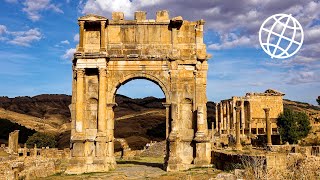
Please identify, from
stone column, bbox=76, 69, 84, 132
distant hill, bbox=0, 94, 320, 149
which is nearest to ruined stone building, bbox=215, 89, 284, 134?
distant hill, bbox=0, 94, 320, 149

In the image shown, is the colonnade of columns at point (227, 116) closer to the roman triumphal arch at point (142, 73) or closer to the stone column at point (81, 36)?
the roman triumphal arch at point (142, 73)

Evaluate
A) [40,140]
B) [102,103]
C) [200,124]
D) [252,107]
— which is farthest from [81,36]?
[252,107]

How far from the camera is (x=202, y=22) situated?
19188mm

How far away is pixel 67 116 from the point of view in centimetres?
7262

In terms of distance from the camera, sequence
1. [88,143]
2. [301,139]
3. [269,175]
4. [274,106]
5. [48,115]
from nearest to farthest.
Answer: [269,175], [88,143], [301,139], [274,106], [48,115]

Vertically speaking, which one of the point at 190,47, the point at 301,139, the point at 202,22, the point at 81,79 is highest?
the point at 202,22

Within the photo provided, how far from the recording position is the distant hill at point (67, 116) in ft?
177

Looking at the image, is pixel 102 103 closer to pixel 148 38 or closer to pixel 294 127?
pixel 148 38

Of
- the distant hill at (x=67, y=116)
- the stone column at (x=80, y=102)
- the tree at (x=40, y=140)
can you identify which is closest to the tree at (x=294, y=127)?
the distant hill at (x=67, y=116)

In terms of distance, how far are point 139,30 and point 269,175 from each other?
11.5 metres

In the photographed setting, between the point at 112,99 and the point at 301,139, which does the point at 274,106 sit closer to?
the point at 301,139

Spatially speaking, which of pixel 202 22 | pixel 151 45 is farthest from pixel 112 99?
pixel 202 22

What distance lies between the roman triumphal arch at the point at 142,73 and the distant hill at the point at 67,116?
86.3 feet

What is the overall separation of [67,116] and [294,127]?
42.6 metres
